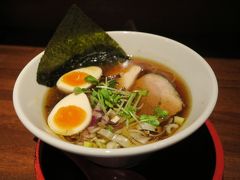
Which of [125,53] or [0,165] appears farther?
[125,53]

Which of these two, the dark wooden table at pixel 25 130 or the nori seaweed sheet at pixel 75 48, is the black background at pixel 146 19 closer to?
the dark wooden table at pixel 25 130

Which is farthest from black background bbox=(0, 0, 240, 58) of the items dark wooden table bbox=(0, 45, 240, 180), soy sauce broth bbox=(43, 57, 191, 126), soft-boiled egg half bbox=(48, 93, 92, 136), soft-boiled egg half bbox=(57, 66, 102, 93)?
soft-boiled egg half bbox=(48, 93, 92, 136)

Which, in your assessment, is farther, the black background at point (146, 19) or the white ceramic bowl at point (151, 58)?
the black background at point (146, 19)

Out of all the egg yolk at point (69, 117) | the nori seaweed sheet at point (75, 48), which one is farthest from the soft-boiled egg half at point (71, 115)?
the nori seaweed sheet at point (75, 48)

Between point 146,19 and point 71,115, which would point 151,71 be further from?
point 146,19

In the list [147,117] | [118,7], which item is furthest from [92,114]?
[118,7]

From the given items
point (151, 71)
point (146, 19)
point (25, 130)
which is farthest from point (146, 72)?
point (146, 19)

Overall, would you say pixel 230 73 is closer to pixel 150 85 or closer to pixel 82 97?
pixel 150 85
